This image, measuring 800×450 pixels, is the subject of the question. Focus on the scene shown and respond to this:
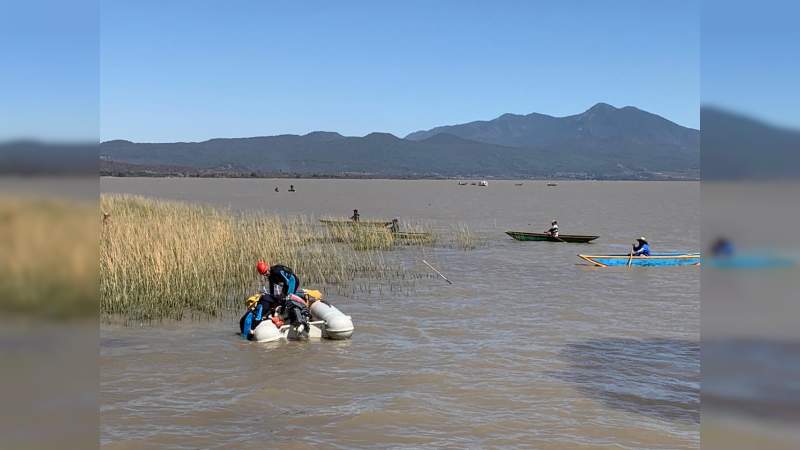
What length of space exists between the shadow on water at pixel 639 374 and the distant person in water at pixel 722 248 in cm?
860

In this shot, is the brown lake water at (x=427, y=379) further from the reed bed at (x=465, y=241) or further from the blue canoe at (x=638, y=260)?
the reed bed at (x=465, y=241)

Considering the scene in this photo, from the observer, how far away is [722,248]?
75.5 inches

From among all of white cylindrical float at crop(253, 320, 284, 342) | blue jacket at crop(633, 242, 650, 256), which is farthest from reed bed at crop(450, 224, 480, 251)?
white cylindrical float at crop(253, 320, 284, 342)

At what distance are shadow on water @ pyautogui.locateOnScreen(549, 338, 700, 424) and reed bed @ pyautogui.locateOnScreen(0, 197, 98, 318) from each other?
934 centimetres

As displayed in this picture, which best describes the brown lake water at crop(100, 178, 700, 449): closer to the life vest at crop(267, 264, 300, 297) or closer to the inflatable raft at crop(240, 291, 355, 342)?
the inflatable raft at crop(240, 291, 355, 342)

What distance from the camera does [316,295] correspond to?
14766 millimetres

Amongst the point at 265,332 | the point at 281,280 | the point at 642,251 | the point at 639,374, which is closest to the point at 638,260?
the point at 642,251

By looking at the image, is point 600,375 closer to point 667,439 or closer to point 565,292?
point 667,439

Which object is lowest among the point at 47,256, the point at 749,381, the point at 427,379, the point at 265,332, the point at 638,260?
the point at 427,379

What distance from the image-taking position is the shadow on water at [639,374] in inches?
405

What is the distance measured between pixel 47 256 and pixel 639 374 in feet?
37.5

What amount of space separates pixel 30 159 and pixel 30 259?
0.25 m

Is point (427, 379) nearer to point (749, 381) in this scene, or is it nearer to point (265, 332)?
point (265, 332)

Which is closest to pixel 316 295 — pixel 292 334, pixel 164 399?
pixel 292 334
